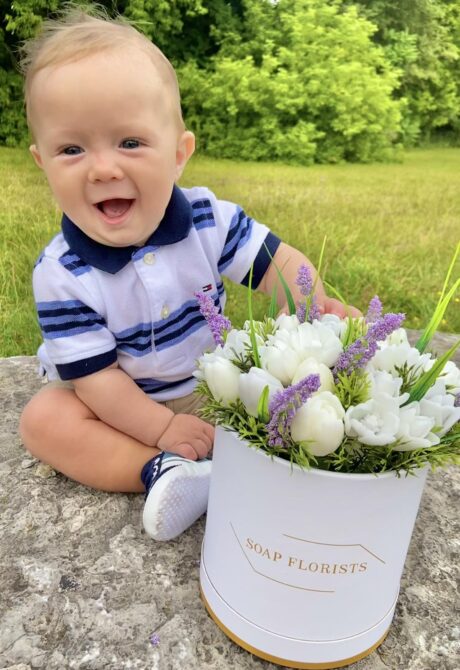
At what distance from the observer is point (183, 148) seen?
95 centimetres

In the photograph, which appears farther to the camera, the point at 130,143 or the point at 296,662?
the point at 130,143

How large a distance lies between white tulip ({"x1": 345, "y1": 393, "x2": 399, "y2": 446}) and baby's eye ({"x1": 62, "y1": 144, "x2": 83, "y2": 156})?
509mm

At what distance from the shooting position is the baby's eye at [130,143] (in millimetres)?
844

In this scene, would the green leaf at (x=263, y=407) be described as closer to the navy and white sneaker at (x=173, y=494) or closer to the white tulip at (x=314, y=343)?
the white tulip at (x=314, y=343)

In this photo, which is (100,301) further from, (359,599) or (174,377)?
(359,599)

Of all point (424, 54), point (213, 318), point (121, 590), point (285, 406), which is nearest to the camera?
point (285, 406)

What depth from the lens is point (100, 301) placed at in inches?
35.7

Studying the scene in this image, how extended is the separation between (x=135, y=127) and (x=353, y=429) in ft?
1.63

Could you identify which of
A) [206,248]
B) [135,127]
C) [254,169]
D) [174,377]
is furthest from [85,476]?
[254,169]

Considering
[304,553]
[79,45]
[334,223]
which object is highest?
[79,45]

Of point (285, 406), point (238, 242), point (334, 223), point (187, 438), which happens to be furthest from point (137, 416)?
point (334, 223)

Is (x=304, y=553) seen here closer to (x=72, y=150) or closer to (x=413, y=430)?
(x=413, y=430)

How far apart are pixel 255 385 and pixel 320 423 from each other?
68mm

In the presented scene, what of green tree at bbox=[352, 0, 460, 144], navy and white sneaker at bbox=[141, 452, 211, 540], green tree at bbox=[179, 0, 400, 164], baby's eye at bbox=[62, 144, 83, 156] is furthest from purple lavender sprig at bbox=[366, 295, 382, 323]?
green tree at bbox=[352, 0, 460, 144]
